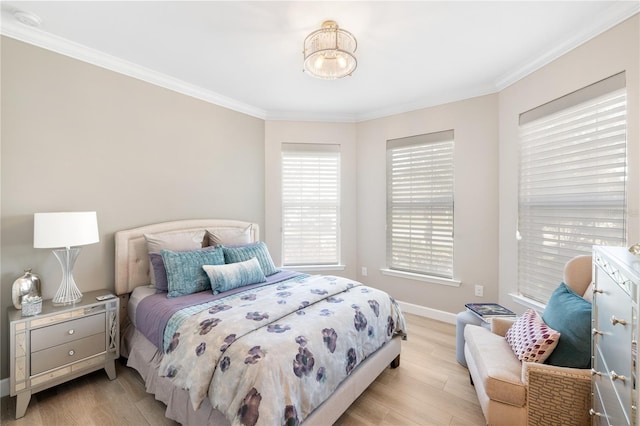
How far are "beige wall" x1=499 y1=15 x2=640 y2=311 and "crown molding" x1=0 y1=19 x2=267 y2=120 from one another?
3059mm

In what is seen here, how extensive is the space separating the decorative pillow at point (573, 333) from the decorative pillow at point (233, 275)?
209 cm

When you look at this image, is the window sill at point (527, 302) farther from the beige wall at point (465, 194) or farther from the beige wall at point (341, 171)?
the beige wall at point (341, 171)

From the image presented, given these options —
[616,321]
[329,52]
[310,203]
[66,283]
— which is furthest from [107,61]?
[616,321]

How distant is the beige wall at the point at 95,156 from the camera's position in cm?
199

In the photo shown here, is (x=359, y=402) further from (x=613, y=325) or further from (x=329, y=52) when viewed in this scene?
(x=329, y=52)

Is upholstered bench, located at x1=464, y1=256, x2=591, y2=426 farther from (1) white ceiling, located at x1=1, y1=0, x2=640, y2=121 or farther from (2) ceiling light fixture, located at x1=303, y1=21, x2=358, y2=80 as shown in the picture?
(2) ceiling light fixture, located at x1=303, y1=21, x2=358, y2=80

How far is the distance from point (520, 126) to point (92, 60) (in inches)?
155

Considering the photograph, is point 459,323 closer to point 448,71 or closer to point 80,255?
point 448,71

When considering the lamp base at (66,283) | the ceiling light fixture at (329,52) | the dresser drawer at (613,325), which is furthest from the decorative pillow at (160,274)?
the dresser drawer at (613,325)

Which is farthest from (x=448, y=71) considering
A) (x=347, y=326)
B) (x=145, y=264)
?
(x=145, y=264)

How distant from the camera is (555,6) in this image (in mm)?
1796

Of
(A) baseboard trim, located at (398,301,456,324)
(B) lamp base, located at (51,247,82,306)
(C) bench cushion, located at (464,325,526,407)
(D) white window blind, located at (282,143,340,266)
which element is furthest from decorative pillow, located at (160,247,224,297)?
(A) baseboard trim, located at (398,301,456,324)

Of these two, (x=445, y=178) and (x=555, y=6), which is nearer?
(x=555, y=6)

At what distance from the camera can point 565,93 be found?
2217 millimetres
